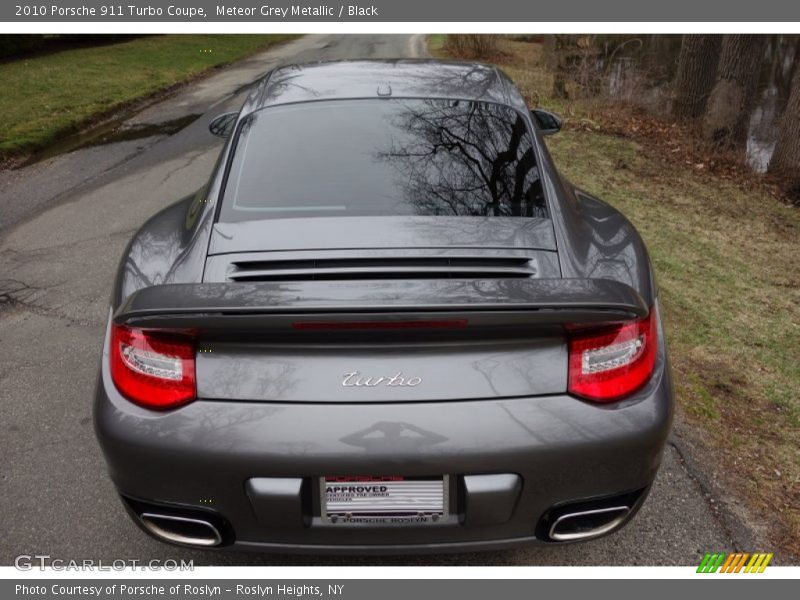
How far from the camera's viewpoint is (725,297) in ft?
16.9

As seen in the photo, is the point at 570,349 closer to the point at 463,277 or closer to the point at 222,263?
the point at 463,277

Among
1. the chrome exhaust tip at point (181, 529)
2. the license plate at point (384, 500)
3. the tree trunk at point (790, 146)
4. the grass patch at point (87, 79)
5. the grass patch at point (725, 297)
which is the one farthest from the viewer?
the grass patch at point (87, 79)

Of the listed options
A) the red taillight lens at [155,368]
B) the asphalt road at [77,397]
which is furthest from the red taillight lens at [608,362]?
the red taillight lens at [155,368]

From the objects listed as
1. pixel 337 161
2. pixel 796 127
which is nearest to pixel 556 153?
pixel 796 127

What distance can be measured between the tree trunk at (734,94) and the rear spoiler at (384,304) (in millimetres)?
8941

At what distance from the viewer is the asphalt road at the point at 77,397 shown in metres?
2.72

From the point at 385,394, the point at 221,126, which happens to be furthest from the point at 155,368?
the point at 221,126

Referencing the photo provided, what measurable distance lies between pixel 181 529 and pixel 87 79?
14.3 meters

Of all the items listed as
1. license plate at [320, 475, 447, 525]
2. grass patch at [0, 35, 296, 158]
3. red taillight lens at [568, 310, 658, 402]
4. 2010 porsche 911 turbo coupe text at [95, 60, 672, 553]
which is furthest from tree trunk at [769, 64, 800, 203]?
grass patch at [0, 35, 296, 158]

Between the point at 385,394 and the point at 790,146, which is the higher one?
the point at 385,394

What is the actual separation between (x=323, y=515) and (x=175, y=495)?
1.49 feet

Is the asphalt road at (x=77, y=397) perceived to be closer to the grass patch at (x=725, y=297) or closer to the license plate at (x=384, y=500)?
the grass patch at (x=725, y=297)

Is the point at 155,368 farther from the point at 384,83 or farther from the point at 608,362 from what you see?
the point at 384,83

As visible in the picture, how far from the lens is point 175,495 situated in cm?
211
